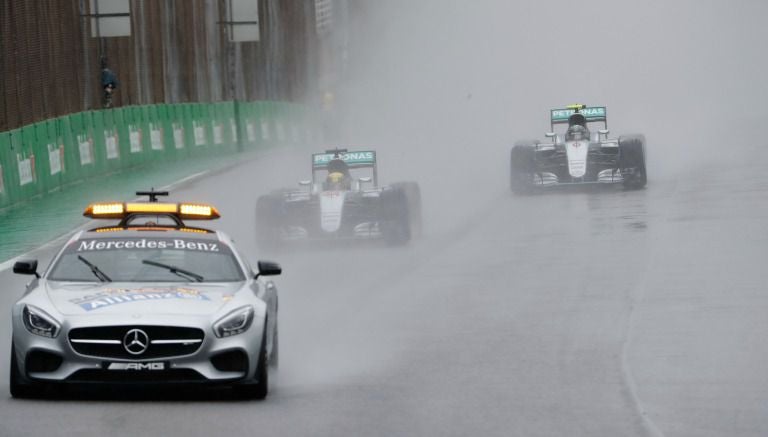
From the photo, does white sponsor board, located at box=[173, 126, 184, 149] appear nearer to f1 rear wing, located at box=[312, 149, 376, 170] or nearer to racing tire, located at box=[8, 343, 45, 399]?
f1 rear wing, located at box=[312, 149, 376, 170]

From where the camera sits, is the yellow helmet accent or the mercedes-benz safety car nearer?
the mercedes-benz safety car

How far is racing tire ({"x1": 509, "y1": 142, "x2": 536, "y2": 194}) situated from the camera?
103ft

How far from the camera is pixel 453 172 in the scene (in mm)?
39062

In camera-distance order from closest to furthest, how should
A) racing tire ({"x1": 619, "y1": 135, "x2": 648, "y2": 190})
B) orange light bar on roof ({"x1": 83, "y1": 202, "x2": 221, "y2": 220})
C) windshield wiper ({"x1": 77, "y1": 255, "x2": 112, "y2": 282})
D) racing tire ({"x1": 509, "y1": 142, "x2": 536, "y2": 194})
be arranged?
windshield wiper ({"x1": 77, "y1": 255, "x2": 112, "y2": 282}), orange light bar on roof ({"x1": 83, "y1": 202, "x2": 221, "y2": 220}), racing tire ({"x1": 619, "y1": 135, "x2": 648, "y2": 190}), racing tire ({"x1": 509, "y1": 142, "x2": 536, "y2": 194})

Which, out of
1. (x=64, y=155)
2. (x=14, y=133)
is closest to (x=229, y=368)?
(x=14, y=133)

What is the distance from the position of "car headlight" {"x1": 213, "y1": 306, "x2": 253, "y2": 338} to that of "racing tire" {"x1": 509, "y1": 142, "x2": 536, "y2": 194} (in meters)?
20.2

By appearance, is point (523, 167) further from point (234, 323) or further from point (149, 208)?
point (234, 323)

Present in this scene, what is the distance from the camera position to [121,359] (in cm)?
1109

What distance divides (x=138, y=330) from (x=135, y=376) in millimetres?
299

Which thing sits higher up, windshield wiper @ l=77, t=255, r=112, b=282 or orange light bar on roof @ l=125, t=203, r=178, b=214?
orange light bar on roof @ l=125, t=203, r=178, b=214

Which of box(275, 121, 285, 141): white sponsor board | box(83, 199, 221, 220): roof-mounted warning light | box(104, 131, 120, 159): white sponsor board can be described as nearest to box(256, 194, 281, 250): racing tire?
box(83, 199, 221, 220): roof-mounted warning light

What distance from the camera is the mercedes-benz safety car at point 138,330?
436 inches

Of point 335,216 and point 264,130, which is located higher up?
point 335,216

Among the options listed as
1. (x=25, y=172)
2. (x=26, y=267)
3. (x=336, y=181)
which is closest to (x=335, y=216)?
(x=336, y=181)
